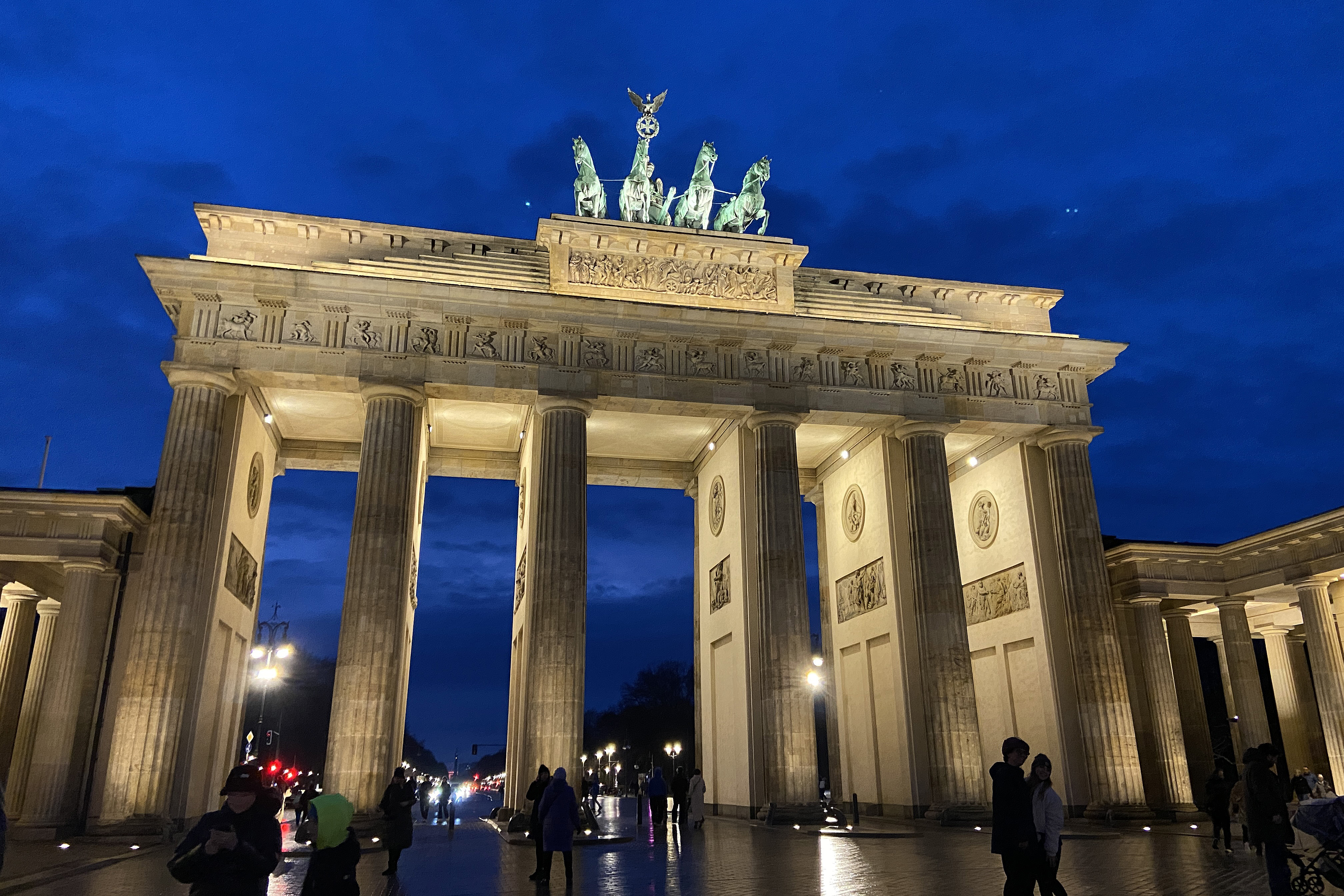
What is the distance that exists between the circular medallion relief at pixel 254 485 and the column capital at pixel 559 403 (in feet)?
27.6

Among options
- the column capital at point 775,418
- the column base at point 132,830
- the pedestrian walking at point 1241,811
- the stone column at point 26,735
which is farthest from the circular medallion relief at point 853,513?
the stone column at point 26,735

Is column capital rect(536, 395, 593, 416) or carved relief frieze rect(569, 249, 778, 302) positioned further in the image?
carved relief frieze rect(569, 249, 778, 302)

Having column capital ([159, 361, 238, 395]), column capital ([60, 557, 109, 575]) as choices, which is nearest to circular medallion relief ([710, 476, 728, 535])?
column capital ([159, 361, 238, 395])

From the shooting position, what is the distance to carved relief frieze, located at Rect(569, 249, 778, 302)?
88.1ft

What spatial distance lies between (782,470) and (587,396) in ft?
18.7

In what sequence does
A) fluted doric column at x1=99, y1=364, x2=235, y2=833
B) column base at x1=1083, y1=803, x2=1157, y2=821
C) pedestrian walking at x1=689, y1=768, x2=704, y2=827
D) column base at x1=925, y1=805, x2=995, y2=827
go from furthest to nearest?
1. column base at x1=1083, y1=803, x2=1157, y2=821
2. column base at x1=925, y1=805, x2=995, y2=827
3. pedestrian walking at x1=689, y1=768, x2=704, y2=827
4. fluted doric column at x1=99, y1=364, x2=235, y2=833

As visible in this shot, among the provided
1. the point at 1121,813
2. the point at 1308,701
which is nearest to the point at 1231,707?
the point at 1308,701

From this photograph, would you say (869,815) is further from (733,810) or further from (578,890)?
(578,890)

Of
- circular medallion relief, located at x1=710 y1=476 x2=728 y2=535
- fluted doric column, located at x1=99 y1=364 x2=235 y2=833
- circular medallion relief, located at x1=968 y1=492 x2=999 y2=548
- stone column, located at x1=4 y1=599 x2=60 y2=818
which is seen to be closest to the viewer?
fluted doric column, located at x1=99 y1=364 x2=235 y2=833

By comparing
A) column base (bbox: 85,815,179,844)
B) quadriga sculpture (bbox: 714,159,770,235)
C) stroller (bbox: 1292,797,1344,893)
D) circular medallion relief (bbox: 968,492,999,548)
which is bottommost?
column base (bbox: 85,815,179,844)

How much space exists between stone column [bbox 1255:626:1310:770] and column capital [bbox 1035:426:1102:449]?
12645 mm

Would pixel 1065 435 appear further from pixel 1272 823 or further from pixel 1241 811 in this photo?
pixel 1272 823

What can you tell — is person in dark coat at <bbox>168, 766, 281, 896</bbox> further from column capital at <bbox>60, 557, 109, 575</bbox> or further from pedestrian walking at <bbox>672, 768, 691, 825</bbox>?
pedestrian walking at <bbox>672, 768, 691, 825</bbox>

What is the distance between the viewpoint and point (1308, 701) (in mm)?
32594
